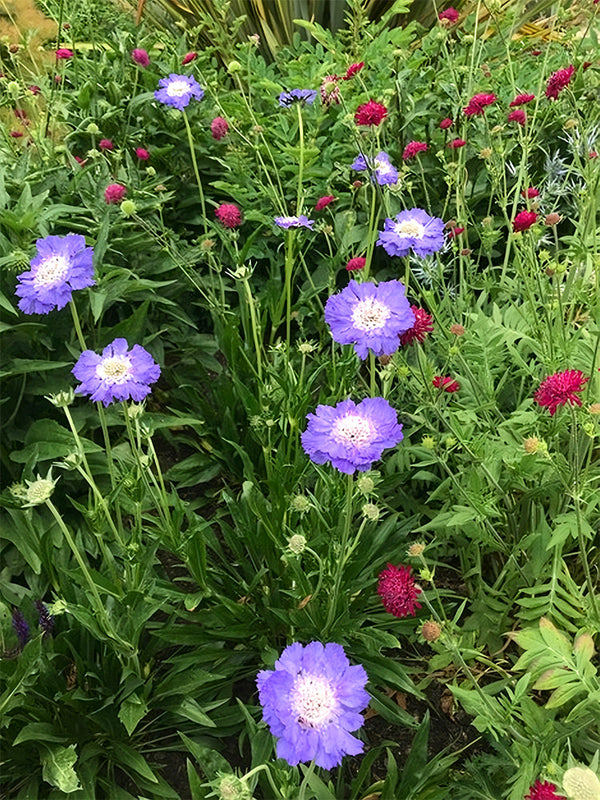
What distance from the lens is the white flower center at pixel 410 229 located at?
1.30 metres

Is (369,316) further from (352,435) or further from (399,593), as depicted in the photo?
(399,593)

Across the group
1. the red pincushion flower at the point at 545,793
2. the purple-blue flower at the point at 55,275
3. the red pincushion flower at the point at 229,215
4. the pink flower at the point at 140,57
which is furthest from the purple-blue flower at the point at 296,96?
the red pincushion flower at the point at 545,793

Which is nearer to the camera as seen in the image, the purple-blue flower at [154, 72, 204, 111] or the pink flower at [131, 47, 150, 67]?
the purple-blue flower at [154, 72, 204, 111]

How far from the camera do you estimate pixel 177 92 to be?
5.83 ft

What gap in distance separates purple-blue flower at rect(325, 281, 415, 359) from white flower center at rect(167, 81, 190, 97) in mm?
1010

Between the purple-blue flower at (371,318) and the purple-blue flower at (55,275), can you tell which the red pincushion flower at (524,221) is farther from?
the purple-blue flower at (55,275)

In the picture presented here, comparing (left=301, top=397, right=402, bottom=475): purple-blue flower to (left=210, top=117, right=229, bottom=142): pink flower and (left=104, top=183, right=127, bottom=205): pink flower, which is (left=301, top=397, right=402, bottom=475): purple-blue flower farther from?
(left=210, top=117, right=229, bottom=142): pink flower

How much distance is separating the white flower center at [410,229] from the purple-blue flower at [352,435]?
46 centimetres

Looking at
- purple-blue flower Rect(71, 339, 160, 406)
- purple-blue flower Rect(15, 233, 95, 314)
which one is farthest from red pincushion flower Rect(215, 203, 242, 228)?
purple-blue flower Rect(71, 339, 160, 406)

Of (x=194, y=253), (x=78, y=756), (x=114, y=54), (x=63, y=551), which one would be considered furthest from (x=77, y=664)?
(x=114, y=54)

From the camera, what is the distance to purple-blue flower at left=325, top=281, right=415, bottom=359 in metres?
1.01

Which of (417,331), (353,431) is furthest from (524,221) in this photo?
(353,431)

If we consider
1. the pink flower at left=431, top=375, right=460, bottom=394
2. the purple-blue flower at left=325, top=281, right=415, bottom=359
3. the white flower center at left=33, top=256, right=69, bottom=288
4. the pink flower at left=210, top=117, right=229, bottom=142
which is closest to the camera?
the purple-blue flower at left=325, top=281, right=415, bottom=359

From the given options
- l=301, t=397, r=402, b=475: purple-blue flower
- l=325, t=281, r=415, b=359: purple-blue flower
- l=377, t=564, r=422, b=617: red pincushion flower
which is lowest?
l=377, t=564, r=422, b=617: red pincushion flower
